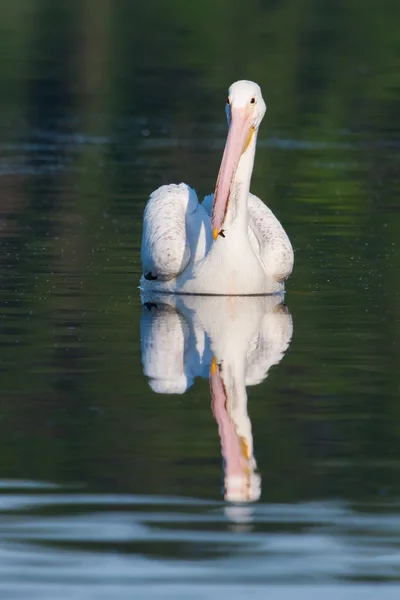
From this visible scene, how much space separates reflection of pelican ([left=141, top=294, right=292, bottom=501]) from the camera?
7.94 m

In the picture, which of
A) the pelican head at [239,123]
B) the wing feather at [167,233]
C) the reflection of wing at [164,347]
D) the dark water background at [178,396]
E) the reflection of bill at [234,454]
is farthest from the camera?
the wing feather at [167,233]

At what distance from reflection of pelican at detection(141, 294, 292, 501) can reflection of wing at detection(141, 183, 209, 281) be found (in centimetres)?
24

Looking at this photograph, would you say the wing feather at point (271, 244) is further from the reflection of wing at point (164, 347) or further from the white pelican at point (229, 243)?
the reflection of wing at point (164, 347)

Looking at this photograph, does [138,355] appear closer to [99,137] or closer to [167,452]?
[167,452]

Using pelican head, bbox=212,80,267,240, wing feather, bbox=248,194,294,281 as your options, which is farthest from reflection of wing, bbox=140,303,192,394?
pelican head, bbox=212,80,267,240

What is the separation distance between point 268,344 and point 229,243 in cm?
165

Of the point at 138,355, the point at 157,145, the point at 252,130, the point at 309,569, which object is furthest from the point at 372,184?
the point at 309,569

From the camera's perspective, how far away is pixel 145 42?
123ft

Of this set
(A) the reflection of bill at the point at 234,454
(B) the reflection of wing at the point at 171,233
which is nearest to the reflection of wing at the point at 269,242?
(B) the reflection of wing at the point at 171,233

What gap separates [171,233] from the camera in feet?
41.1

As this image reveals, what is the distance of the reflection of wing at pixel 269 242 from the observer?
1234 cm

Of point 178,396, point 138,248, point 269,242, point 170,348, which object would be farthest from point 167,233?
point 178,396

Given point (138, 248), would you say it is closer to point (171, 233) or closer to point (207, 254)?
point (171, 233)

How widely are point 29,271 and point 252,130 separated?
1928mm
